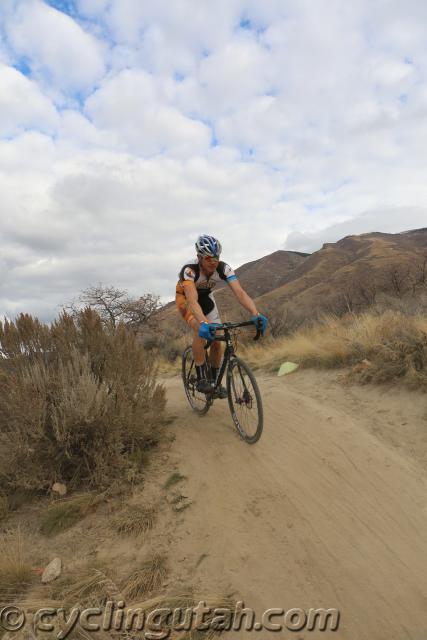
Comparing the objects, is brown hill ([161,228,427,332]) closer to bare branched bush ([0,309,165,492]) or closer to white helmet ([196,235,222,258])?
white helmet ([196,235,222,258])

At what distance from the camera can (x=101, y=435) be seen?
3.66 m

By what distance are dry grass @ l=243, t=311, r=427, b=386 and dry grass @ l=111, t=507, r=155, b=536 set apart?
384cm

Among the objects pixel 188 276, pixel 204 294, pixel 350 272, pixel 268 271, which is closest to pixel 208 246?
pixel 188 276

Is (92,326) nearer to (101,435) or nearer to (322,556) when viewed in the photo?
(101,435)

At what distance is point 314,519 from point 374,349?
382 cm

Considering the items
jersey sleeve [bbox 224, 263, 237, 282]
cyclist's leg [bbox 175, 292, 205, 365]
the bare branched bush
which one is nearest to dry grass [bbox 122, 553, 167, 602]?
the bare branched bush

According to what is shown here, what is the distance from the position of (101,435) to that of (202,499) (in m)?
1.17

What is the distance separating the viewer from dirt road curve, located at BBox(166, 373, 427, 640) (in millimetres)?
2270

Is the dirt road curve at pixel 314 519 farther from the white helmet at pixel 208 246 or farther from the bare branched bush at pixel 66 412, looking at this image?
the white helmet at pixel 208 246

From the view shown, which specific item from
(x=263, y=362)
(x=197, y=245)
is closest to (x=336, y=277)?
(x=263, y=362)

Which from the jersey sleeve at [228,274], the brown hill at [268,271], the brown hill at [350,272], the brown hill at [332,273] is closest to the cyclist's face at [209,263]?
the jersey sleeve at [228,274]

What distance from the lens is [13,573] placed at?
8.15 ft

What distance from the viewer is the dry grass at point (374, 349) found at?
209 inches

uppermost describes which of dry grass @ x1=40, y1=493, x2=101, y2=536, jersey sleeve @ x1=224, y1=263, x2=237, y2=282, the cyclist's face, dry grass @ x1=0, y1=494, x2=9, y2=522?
the cyclist's face
